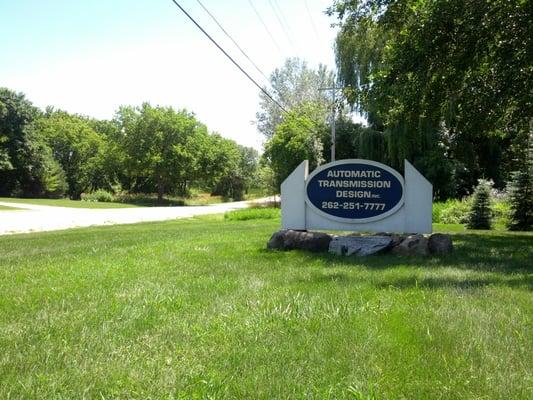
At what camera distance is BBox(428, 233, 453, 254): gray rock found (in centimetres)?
901

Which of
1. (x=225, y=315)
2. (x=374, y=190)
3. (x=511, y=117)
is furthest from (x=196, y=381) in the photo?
(x=511, y=117)

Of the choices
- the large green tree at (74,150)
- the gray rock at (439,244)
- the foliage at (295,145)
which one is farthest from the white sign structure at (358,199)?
the large green tree at (74,150)

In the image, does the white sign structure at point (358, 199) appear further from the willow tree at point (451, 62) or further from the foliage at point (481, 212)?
the foliage at point (481, 212)

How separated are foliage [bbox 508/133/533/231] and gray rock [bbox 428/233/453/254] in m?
10.4

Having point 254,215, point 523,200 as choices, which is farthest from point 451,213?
point 254,215

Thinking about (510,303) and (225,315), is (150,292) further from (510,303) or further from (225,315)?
(510,303)

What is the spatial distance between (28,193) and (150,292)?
5864cm

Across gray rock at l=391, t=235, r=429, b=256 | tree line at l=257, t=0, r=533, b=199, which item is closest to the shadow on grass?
gray rock at l=391, t=235, r=429, b=256

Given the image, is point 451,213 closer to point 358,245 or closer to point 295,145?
point 358,245

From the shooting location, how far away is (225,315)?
14.7 ft

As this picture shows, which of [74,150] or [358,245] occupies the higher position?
[74,150]

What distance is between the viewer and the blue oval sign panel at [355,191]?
9586 millimetres

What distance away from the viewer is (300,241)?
952 cm

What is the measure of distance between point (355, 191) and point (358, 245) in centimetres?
127
